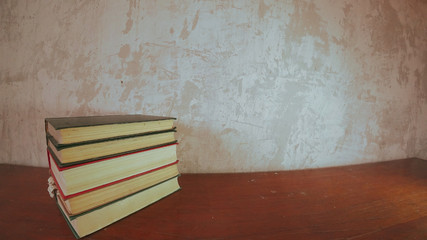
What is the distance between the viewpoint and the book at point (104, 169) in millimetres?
358

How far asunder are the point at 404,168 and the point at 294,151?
2.08 feet

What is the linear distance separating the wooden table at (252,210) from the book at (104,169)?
0.10m

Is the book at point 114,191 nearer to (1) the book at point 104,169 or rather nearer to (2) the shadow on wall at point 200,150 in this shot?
(1) the book at point 104,169

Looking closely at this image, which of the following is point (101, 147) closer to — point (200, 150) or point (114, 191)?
point (114, 191)

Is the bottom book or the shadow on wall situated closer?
the bottom book

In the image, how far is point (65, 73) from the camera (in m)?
0.70

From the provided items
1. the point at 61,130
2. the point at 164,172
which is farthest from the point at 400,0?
the point at 61,130

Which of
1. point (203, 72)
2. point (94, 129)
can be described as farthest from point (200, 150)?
point (94, 129)

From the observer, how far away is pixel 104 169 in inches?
16.0

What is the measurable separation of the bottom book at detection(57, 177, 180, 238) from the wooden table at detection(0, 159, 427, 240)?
2 centimetres

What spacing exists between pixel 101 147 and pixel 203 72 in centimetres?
47

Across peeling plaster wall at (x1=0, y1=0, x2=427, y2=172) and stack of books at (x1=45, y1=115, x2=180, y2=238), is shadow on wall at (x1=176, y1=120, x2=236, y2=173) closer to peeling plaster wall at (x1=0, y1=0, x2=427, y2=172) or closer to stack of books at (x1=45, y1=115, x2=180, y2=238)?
peeling plaster wall at (x1=0, y1=0, x2=427, y2=172)

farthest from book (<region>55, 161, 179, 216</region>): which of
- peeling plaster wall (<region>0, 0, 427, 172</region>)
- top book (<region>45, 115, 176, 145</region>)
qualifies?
peeling plaster wall (<region>0, 0, 427, 172</region>)

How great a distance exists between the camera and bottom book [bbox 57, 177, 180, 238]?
1.20 feet
